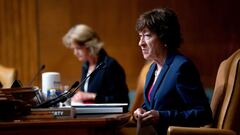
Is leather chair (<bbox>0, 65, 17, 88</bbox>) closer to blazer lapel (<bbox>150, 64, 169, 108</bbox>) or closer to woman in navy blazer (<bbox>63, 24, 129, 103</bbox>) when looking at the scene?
woman in navy blazer (<bbox>63, 24, 129, 103</bbox>)

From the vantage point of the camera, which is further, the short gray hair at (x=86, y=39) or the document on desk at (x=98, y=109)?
the short gray hair at (x=86, y=39)

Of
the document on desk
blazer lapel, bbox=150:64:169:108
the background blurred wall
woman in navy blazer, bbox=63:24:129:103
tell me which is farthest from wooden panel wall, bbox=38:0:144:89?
the document on desk

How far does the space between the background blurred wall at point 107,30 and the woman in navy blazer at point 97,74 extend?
90cm

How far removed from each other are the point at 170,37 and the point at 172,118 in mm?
413

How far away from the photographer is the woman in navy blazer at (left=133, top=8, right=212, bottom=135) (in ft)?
7.85

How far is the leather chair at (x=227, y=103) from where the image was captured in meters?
2.41

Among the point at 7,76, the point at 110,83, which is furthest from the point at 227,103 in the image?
the point at 7,76

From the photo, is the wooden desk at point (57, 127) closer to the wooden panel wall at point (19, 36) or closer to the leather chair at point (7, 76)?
the leather chair at point (7, 76)

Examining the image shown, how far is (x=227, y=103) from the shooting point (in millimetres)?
2539

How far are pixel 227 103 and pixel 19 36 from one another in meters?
2.85

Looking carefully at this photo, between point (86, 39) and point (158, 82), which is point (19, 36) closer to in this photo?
point (86, 39)

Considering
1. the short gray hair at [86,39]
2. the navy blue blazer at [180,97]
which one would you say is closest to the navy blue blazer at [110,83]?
the short gray hair at [86,39]

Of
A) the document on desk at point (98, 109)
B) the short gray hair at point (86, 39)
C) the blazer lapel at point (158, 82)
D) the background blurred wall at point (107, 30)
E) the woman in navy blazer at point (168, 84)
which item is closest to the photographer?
the document on desk at point (98, 109)

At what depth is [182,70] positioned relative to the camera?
243 centimetres
